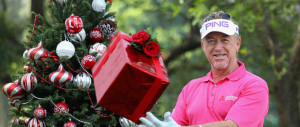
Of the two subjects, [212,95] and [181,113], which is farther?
[181,113]

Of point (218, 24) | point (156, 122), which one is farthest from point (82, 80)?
point (156, 122)

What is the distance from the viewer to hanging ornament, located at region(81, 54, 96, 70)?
3.64 metres

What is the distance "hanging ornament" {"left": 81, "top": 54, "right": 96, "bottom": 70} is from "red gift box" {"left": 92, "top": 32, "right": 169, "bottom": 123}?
1.16 m

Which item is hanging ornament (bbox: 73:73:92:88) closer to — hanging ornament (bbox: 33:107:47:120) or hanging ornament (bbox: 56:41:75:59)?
hanging ornament (bbox: 56:41:75:59)

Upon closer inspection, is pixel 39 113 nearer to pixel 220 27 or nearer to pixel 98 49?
pixel 98 49

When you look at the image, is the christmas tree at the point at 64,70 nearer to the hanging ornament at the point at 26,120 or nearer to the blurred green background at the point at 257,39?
the hanging ornament at the point at 26,120

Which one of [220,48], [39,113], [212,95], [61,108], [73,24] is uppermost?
[220,48]

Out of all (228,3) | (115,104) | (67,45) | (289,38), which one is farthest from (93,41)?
(289,38)

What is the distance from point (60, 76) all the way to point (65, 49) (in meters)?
0.24

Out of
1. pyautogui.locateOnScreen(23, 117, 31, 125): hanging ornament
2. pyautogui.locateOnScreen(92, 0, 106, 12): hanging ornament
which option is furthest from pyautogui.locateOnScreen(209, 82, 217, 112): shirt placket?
pyautogui.locateOnScreen(23, 117, 31, 125): hanging ornament

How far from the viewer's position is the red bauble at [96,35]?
12.6ft

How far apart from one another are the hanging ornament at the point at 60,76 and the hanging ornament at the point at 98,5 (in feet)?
2.17

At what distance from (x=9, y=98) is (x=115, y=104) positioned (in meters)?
1.84

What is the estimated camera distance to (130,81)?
2.31 meters
